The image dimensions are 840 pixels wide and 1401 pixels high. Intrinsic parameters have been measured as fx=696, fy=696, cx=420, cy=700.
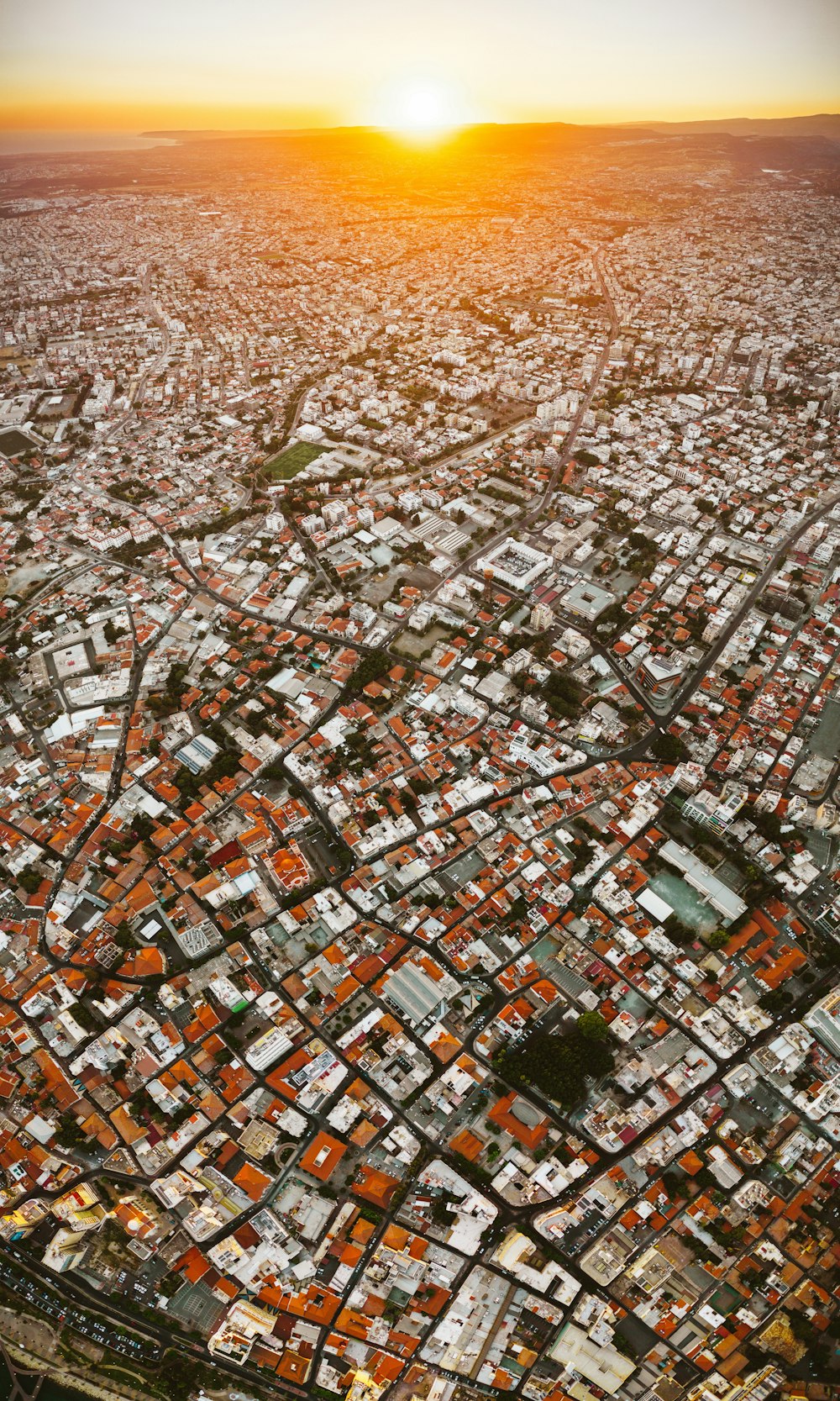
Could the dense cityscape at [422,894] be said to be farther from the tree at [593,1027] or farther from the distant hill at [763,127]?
the distant hill at [763,127]

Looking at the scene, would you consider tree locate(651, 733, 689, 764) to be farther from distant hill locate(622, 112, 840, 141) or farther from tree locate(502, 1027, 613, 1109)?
distant hill locate(622, 112, 840, 141)

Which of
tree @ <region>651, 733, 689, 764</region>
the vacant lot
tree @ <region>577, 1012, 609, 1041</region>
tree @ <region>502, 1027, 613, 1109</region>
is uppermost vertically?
the vacant lot

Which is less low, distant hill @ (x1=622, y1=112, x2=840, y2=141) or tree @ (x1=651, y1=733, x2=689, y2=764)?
distant hill @ (x1=622, y1=112, x2=840, y2=141)

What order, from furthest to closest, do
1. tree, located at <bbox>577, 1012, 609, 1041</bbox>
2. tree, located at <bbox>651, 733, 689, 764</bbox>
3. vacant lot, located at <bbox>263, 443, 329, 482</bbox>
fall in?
vacant lot, located at <bbox>263, 443, 329, 482</bbox> < tree, located at <bbox>651, 733, 689, 764</bbox> < tree, located at <bbox>577, 1012, 609, 1041</bbox>

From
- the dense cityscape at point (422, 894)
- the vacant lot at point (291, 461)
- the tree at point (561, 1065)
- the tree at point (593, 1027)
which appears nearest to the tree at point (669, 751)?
the dense cityscape at point (422, 894)

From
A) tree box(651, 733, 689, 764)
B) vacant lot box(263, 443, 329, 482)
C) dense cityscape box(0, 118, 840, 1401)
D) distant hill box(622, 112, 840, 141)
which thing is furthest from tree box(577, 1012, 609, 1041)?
distant hill box(622, 112, 840, 141)

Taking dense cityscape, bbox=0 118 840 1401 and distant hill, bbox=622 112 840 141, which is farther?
distant hill, bbox=622 112 840 141

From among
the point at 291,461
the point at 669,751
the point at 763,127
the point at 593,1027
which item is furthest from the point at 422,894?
the point at 763,127

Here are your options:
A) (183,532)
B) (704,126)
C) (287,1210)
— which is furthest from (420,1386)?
(704,126)
